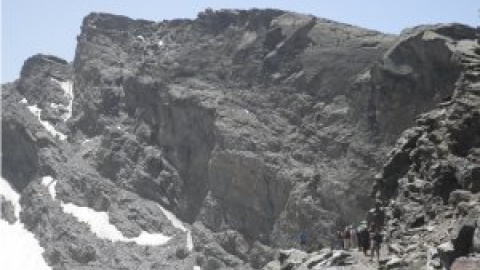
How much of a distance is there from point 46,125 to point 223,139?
55291 mm

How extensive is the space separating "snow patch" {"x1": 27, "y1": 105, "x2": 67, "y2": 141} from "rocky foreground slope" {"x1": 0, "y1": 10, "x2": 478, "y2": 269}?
2.14 feet

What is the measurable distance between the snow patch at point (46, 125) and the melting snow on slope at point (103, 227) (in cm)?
1949

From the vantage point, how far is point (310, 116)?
118 metres

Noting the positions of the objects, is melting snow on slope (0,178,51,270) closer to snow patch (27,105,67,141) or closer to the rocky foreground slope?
the rocky foreground slope

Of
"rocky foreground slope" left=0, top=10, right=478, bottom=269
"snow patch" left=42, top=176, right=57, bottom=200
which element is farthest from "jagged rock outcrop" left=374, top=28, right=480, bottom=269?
"snow patch" left=42, top=176, right=57, bottom=200

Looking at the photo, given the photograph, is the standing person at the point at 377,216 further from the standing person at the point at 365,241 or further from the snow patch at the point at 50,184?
the snow patch at the point at 50,184

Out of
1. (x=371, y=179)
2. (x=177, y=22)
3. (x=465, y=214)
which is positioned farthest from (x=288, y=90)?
(x=465, y=214)

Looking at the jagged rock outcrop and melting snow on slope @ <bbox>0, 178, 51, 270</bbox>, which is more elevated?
the jagged rock outcrop

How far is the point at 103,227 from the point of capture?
123125 mm

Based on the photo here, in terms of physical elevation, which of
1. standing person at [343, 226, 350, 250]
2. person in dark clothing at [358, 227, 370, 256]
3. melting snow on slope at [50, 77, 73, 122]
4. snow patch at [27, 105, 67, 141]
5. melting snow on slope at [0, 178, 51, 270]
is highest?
melting snow on slope at [50, 77, 73, 122]

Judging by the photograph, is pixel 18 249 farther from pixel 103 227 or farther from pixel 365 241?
pixel 365 241

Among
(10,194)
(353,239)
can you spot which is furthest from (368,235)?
(10,194)

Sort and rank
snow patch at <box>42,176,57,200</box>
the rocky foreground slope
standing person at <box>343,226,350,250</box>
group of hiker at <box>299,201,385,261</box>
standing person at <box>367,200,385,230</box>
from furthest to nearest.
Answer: snow patch at <box>42,176,57,200</box>, the rocky foreground slope, standing person at <box>367,200,385,230</box>, standing person at <box>343,226,350,250</box>, group of hiker at <box>299,201,385,261</box>

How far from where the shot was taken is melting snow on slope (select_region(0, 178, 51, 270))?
394 ft
